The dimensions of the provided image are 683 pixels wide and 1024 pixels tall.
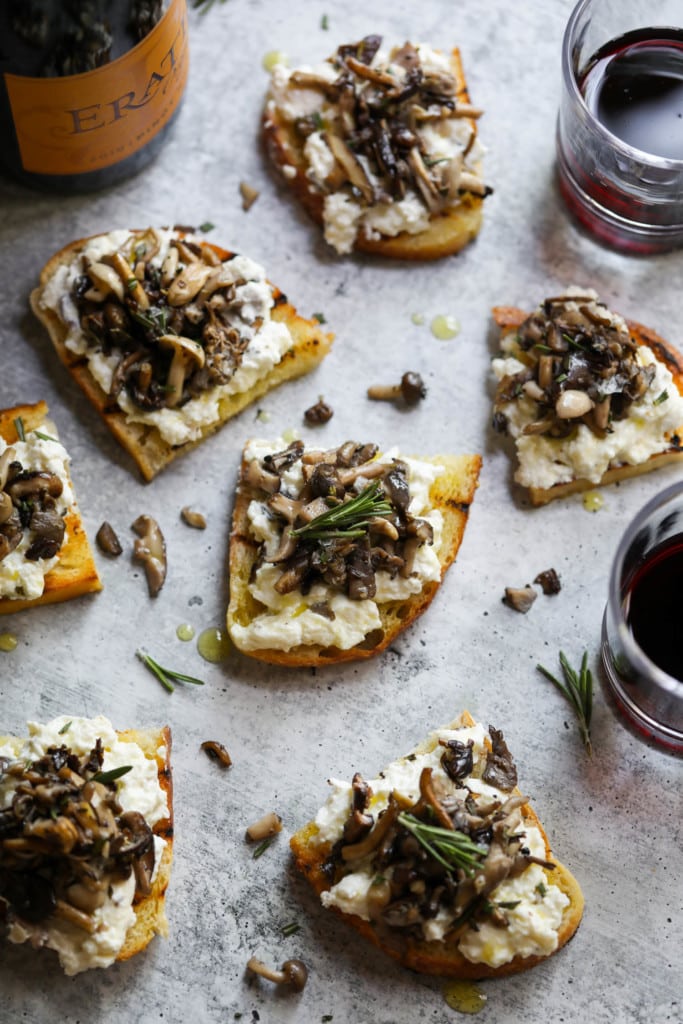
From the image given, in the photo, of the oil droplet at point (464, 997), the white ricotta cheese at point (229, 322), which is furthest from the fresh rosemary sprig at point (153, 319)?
the oil droplet at point (464, 997)

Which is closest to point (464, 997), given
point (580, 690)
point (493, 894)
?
point (493, 894)

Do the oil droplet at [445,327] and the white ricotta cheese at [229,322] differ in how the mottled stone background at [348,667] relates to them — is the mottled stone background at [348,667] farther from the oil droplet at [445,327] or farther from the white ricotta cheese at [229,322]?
the white ricotta cheese at [229,322]

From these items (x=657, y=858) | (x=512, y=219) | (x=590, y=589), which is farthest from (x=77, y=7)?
(x=657, y=858)

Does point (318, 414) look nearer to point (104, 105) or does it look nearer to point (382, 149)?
point (382, 149)

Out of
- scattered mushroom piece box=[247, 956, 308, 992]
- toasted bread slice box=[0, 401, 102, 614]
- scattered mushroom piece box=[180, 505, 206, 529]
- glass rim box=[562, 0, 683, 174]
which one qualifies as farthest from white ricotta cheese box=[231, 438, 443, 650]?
glass rim box=[562, 0, 683, 174]

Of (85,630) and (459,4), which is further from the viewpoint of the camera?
(459,4)

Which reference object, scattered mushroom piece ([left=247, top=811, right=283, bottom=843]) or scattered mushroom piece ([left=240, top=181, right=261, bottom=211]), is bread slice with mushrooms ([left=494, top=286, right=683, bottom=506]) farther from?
scattered mushroom piece ([left=247, top=811, right=283, bottom=843])

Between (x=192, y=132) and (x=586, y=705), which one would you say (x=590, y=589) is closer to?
(x=586, y=705)
